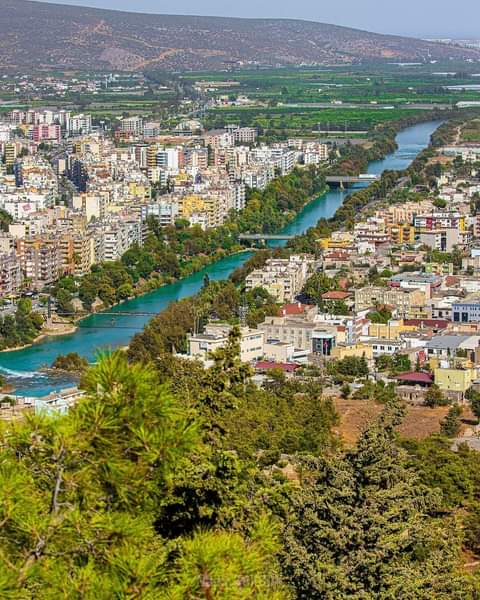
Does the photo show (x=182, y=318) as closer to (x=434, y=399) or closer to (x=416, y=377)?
(x=416, y=377)

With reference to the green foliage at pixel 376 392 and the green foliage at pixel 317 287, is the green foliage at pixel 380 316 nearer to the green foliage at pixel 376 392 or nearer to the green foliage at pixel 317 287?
the green foliage at pixel 317 287

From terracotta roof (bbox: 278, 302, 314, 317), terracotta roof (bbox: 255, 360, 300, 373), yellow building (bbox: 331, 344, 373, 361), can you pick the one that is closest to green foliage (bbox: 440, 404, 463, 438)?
terracotta roof (bbox: 255, 360, 300, 373)

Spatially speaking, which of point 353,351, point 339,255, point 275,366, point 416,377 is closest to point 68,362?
point 275,366

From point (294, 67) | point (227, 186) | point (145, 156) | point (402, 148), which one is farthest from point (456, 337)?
point (294, 67)

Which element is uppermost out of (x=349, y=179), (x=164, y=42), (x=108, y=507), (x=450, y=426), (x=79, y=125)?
(x=108, y=507)

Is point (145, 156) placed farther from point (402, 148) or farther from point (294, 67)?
point (294, 67)

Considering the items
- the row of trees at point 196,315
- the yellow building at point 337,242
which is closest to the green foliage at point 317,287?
the row of trees at point 196,315
